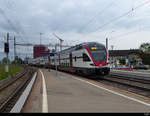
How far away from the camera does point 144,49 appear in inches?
2928

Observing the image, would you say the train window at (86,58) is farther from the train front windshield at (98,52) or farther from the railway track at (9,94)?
the railway track at (9,94)

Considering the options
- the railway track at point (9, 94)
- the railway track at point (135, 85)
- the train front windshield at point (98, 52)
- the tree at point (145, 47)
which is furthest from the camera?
the tree at point (145, 47)

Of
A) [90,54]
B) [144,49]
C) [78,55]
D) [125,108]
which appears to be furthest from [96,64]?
[144,49]

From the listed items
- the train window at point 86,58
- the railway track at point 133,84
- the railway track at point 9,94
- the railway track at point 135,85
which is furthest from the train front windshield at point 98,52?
the railway track at point 9,94

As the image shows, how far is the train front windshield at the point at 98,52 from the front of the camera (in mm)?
15672

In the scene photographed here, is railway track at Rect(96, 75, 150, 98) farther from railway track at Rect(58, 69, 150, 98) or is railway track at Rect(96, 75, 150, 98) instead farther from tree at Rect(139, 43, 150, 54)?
tree at Rect(139, 43, 150, 54)

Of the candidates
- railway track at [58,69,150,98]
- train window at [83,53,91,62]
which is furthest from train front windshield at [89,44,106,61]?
railway track at [58,69,150,98]

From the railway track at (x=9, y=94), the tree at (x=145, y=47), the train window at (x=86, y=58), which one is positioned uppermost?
the tree at (x=145, y=47)

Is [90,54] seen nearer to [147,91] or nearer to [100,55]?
[100,55]

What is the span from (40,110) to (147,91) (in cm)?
685

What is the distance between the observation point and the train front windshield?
617 inches

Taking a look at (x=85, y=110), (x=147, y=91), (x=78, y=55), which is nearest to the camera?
(x=85, y=110)

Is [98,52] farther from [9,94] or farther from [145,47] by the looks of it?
[145,47]

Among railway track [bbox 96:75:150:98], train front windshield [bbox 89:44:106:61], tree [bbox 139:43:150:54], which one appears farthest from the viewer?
tree [bbox 139:43:150:54]
